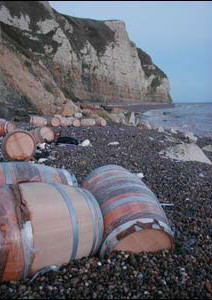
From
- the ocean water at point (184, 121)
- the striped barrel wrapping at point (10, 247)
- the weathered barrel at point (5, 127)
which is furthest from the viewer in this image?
the ocean water at point (184, 121)

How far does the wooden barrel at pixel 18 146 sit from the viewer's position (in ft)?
18.4

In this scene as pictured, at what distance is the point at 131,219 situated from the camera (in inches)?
118

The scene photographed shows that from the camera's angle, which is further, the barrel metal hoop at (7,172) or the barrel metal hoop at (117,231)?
the barrel metal hoop at (7,172)

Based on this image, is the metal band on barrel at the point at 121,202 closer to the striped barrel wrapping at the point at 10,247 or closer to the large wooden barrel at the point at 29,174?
the large wooden barrel at the point at 29,174

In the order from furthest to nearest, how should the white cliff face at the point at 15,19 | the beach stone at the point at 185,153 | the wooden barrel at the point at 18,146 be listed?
the white cliff face at the point at 15,19 → the beach stone at the point at 185,153 → the wooden barrel at the point at 18,146

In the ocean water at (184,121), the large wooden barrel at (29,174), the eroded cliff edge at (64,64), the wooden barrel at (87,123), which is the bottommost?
the ocean water at (184,121)

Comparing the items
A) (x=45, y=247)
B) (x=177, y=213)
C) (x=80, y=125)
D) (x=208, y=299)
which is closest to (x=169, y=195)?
(x=177, y=213)

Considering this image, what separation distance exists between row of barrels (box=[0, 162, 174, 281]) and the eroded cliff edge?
12.6 metres

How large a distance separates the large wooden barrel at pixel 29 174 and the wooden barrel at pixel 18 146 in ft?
6.82

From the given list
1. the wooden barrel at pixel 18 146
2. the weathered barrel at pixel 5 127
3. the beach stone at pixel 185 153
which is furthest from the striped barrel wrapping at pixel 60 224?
the weathered barrel at pixel 5 127

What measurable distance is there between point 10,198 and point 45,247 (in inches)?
20.8

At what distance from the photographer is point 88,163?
668 centimetres

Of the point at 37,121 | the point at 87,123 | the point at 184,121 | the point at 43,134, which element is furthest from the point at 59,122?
the point at 184,121

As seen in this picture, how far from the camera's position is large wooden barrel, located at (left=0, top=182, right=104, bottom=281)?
2.46 metres
